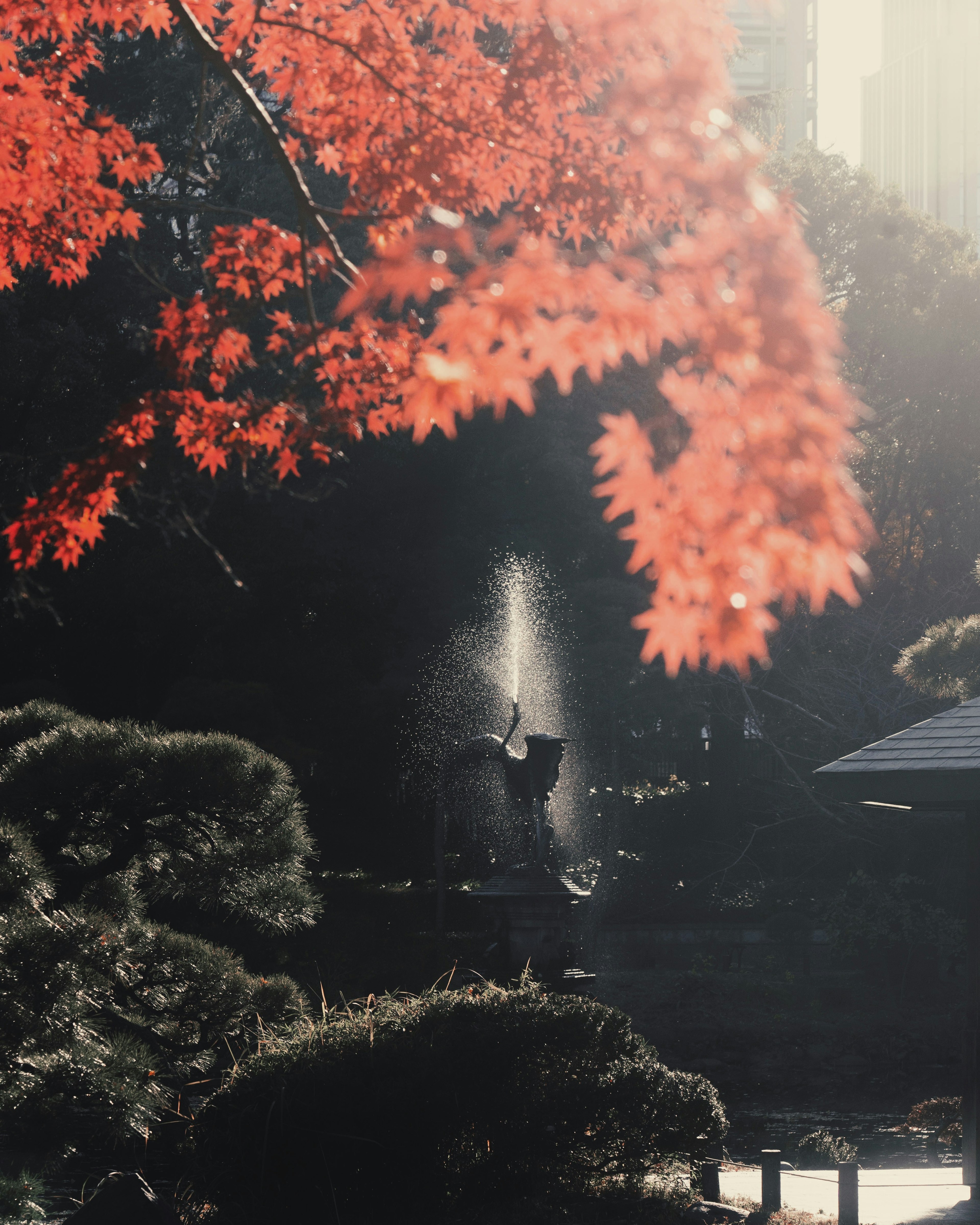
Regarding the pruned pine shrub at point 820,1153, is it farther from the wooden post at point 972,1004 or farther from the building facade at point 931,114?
the building facade at point 931,114

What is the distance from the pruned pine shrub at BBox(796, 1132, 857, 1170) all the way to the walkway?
51 cm

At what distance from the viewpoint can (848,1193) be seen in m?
6.35

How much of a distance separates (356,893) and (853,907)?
26.3ft

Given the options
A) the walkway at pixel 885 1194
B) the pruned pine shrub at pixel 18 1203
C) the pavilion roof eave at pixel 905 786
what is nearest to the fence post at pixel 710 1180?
the walkway at pixel 885 1194

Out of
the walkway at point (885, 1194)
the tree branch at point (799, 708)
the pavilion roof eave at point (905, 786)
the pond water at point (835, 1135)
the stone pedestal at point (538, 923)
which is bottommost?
the pond water at point (835, 1135)

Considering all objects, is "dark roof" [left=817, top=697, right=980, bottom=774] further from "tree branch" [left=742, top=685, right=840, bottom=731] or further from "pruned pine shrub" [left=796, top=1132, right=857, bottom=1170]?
"tree branch" [left=742, top=685, right=840, bottom=731]

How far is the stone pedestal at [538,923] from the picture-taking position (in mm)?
9391

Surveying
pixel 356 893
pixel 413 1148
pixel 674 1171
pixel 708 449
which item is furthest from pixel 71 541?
pixel 356 893

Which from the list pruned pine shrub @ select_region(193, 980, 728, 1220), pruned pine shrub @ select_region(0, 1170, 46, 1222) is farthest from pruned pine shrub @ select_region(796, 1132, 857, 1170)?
pruned pine shrub @ select_region(0, 1170, 46, 1222)

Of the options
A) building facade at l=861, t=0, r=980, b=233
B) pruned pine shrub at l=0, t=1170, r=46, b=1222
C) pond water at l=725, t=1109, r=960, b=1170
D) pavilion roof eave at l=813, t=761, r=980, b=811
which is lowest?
pond water at l=725, t=1109, r=960, b=1170

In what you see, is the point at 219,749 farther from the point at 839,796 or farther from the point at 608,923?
the point at 608,923

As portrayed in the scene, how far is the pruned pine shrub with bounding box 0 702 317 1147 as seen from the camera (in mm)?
6344

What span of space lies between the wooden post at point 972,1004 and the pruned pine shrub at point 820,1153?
1.41 metres

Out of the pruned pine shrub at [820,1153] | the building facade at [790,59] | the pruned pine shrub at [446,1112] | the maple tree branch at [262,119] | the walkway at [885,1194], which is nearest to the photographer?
the maple tree branch at [262,119]
